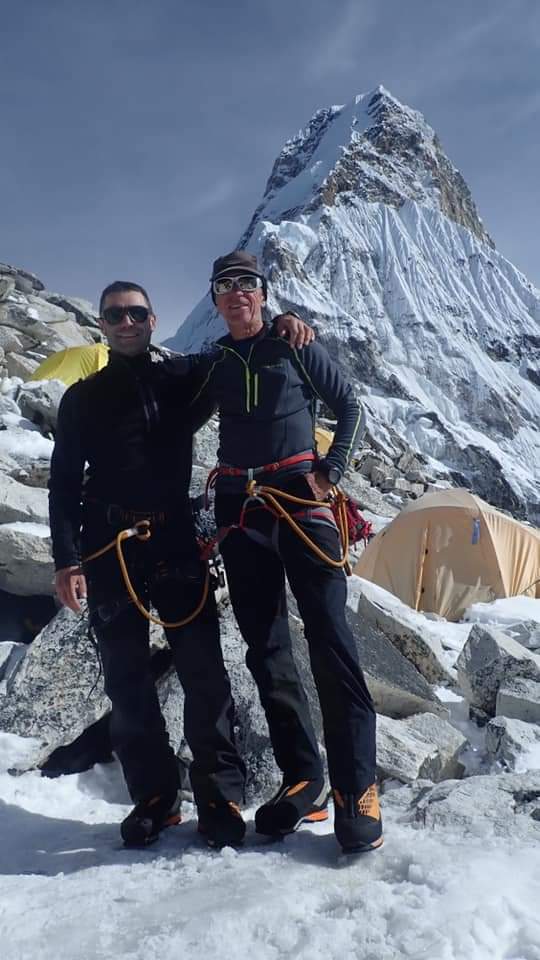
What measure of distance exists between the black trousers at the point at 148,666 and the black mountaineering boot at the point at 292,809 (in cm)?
21

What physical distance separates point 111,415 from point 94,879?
238 centimetres

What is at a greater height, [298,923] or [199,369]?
[199,369]

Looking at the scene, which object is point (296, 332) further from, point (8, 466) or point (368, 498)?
point (368, 498)

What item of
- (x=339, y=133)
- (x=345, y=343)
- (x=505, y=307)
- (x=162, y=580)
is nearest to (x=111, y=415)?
(x=162, y=580)

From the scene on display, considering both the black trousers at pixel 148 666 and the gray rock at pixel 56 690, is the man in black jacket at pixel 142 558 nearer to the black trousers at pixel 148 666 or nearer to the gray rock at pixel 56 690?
the black trousers at pixel 148 666

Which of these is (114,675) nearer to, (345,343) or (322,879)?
(322,879)

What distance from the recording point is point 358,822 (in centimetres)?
297

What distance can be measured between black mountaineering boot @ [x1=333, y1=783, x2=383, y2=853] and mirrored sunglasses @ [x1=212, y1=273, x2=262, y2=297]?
8.99 ft

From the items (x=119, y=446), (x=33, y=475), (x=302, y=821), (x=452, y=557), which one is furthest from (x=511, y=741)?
(x=452, y=557)

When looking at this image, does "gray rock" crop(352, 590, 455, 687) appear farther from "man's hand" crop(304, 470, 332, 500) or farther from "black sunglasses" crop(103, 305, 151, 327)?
"black sunglasses" crop(103, 305, 151, 327)

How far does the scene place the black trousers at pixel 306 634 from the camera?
3219 millimetres

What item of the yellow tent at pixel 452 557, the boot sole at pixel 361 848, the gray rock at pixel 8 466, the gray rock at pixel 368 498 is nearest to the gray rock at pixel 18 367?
the gray rock at pixel 368 498

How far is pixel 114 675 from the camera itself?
3555mm

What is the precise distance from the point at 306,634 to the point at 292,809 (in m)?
0.86
